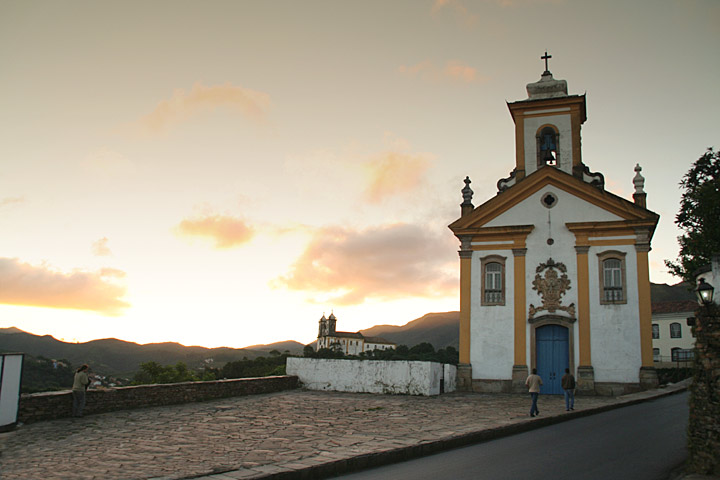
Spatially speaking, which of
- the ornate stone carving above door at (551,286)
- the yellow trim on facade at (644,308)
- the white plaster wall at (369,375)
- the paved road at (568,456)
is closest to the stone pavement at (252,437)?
the paved road at (568,456)

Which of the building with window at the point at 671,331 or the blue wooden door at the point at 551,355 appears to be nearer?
the blue wooden door at the point at 551,355

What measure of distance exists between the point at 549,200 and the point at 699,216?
9825 mm

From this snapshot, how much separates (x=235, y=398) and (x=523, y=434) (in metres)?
9.21

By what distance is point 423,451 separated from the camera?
30.5ft

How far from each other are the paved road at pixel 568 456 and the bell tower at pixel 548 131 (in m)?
13.4

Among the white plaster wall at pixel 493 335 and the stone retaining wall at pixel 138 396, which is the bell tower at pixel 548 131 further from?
the stone retaining wall at pixel 138 396

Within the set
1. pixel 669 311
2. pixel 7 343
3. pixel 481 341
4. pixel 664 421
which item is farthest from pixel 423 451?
pixel 7 343

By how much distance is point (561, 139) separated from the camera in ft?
79.7

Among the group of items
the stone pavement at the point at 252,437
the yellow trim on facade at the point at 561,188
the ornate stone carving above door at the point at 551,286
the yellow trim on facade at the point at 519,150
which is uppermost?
the yellow trim on facade at the point at 519,150

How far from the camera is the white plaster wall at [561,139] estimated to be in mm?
23984

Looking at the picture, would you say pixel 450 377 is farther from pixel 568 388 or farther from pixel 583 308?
pixel 568 388

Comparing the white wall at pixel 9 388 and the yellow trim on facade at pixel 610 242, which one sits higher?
the yellow trim on facade at pixel 610 242

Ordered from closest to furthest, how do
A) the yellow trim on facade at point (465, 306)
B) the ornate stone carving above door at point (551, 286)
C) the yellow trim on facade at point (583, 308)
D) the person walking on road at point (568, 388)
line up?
the person walking on road at point (568, 388) → the yellow trim on facade at point (583, 308) → the ornate stone carving above door at point (551, 286) → the yellow trim on facade at point (465, 306)

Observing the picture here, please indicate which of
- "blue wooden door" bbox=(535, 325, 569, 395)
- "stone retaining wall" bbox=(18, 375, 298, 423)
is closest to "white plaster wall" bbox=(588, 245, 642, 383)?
"blue wooden door" bbox=(535, 325, 569, 395)
